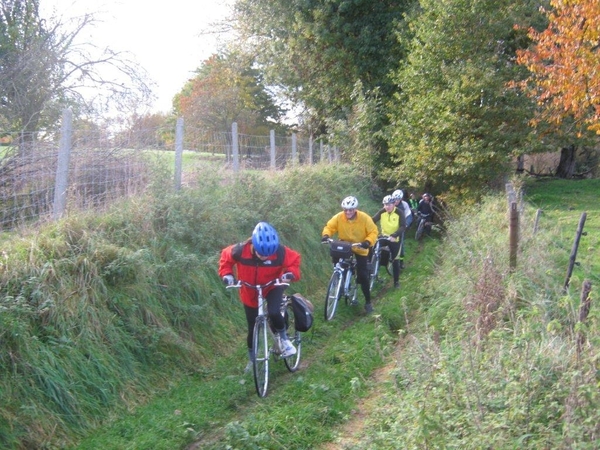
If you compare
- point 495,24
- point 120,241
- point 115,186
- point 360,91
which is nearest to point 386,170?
point 360,91

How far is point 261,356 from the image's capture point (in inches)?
279

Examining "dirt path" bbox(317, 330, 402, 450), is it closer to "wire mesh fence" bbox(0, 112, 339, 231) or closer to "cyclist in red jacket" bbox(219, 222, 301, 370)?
"cyclist in red jacket" bbox(219, 222, 301, 370)

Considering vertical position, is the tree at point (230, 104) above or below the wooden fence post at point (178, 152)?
above

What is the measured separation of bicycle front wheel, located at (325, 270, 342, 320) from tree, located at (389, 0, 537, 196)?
866 centimetres

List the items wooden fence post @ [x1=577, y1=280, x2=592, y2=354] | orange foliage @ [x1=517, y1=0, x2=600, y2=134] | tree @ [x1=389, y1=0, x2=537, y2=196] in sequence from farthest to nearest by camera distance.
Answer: tree @ [x1=389, y1=0, x2=537, y2=196] → orange foliage @ [x1=517, y1=0, x2=600, y2=134] → wooden fence post @ [x1=577, y1=280, x2=592, y2=354]

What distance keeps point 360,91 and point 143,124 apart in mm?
11440

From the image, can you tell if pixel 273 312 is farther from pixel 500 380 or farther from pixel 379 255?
pixel 379 255

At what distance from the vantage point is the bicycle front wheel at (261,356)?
6746 mm

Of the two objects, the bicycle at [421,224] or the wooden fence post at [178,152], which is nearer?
the wooden fence post at [178,152]

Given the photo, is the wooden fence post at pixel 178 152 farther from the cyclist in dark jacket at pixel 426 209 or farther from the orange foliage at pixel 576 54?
the cyclist in dark jacket at pixel 426 209

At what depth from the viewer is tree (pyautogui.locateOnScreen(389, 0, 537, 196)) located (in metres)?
17.3

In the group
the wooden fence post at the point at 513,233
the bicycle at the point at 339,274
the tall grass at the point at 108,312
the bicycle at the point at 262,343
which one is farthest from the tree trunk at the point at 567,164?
the bicycle at the point at 262,343

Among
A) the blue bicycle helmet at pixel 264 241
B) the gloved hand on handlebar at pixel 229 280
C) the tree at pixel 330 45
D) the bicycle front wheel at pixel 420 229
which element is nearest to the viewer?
the blue bicycle helmet at pixel 264 241

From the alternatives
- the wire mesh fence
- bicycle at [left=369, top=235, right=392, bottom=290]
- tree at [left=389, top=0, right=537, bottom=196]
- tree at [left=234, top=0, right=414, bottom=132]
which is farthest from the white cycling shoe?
tree at [left=234, top=0, right=414, bottom=132]
